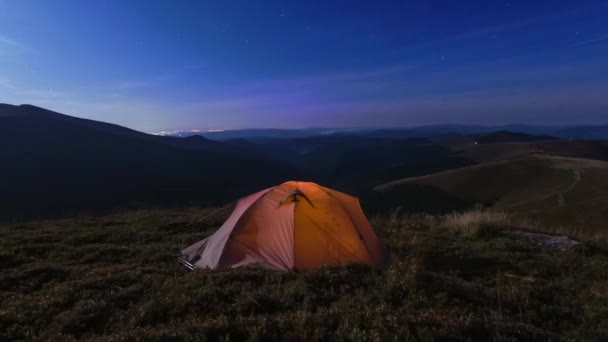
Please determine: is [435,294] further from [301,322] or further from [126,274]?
[126,274]

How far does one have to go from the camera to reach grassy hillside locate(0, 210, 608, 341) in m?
4.54

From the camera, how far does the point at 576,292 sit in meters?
7.20

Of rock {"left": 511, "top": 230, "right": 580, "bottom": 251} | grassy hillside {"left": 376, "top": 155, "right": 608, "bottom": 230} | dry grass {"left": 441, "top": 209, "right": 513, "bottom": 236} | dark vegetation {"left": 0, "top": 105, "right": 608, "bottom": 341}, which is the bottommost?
grassy hillside {"left": 376, "top": 155, "right": 608, "bottom": 230}

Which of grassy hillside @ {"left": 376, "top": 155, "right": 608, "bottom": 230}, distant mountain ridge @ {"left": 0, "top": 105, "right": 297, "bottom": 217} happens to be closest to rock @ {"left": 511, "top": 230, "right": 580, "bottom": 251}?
grassy hillside @ {"left": 376, "top": 155, "right": 608, "bottom": 230}

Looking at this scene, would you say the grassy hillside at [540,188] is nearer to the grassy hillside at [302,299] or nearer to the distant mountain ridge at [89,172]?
the grassy hillside at [302,299]

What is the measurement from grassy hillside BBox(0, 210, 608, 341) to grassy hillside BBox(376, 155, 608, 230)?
33859 millimetres

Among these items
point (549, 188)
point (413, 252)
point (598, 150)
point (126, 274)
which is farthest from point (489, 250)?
point (598, 150)

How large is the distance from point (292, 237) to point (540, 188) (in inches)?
2903

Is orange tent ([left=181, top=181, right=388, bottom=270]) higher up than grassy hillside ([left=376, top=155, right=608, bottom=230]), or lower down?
higher up

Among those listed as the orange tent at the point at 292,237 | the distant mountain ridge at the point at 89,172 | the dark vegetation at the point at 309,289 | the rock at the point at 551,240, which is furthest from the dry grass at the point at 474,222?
the distant mountain ridge at the point at 89,172

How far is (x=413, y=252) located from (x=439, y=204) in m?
67.6

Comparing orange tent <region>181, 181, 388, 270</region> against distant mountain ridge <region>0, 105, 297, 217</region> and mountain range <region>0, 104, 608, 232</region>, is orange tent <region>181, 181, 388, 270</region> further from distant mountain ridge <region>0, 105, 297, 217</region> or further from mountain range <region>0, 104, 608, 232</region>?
distant mountain ridge <region>0, 105, 297, 217</region>

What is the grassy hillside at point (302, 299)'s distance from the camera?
454 centimetres

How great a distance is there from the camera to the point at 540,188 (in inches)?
2603
